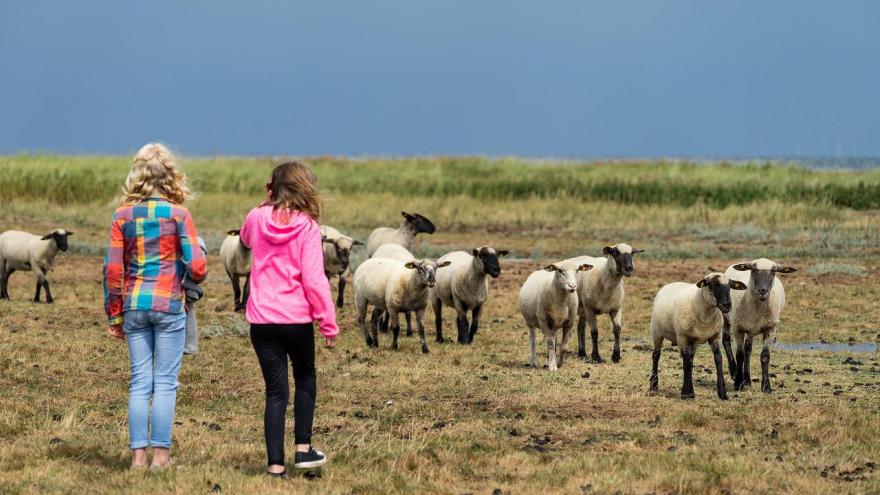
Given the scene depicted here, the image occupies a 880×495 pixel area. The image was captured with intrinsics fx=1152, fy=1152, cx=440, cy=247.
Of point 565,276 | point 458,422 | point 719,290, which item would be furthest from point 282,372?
point 565,276

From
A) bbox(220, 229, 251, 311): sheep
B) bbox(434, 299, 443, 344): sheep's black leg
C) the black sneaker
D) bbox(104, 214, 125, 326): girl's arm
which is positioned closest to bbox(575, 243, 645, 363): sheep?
bbox(434, 299, 443, 344): sheep's black leg

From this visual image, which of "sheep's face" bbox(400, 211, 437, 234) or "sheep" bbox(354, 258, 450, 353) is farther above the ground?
"sheep's face" bbox(400, 211, 437, 234)

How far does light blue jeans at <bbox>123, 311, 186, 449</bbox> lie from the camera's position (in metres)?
7.33

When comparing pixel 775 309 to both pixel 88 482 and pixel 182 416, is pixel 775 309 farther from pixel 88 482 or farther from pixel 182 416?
pixel 88 482

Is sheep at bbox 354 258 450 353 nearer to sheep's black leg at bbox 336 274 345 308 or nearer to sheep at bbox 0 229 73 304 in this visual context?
sheep's black leg at bbox 336 274 345 308

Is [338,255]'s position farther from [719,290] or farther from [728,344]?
[719,290]

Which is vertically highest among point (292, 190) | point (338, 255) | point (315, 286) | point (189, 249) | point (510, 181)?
point (292, 190)

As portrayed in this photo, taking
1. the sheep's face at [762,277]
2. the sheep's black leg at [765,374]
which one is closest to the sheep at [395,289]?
the sheep's face at [762,277]

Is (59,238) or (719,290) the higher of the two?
(719,290)

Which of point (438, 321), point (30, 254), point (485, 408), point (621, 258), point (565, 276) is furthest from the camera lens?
point (30, 254)

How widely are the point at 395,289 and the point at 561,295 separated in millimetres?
2557

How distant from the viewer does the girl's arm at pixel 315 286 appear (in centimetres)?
719

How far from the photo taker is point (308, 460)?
24.6ft

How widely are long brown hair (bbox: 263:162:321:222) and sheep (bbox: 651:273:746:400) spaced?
17.3ft
